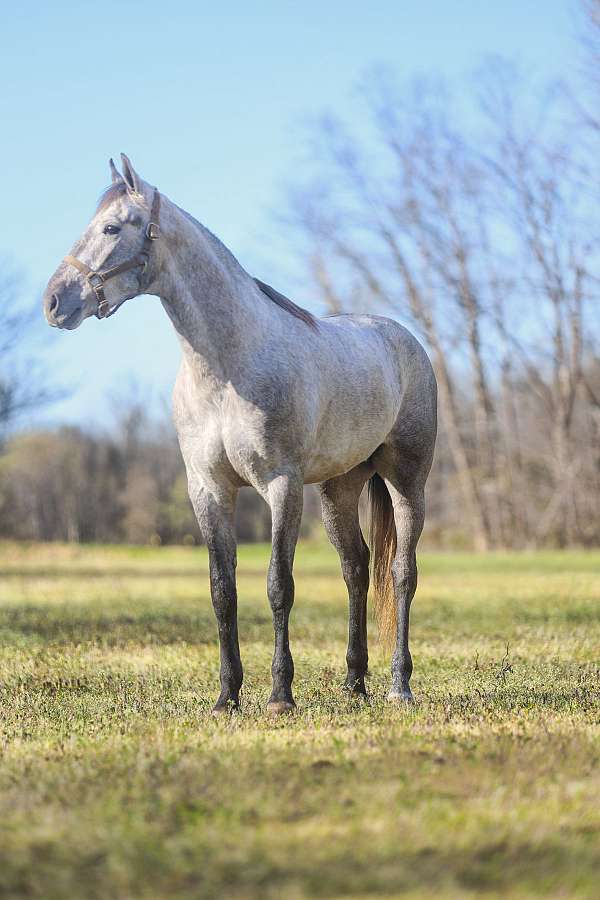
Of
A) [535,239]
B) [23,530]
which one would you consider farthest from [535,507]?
[23,530]

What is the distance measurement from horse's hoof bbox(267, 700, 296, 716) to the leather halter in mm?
2076

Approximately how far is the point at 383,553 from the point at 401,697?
112 cm

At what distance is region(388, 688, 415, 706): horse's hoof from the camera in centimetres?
610

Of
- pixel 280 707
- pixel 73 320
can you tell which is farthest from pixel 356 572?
pixel 73 320

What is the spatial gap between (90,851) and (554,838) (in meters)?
1.28

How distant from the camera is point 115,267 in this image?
18.2ft

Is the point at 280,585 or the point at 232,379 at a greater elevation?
the point at 232,379

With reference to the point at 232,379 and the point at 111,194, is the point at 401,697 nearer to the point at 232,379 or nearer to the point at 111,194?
the point at 232,379

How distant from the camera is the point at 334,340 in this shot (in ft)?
21.0

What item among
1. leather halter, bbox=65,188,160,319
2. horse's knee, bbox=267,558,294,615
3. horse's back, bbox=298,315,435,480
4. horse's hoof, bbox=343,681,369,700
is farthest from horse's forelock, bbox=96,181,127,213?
horse's hoof, bbox=343,681,369,700

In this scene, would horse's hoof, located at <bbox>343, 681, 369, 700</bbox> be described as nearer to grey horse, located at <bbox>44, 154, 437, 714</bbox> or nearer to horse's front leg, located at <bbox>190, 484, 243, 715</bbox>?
grey horse, located at <bbox>44, 154, 437, 714</bbox>

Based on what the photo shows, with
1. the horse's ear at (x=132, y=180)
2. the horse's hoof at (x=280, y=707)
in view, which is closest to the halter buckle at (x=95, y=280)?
the horse's ear at (x=132, y=180)

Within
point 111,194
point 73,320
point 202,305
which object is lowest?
point 73,320

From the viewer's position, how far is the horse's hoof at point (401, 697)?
6.10m
